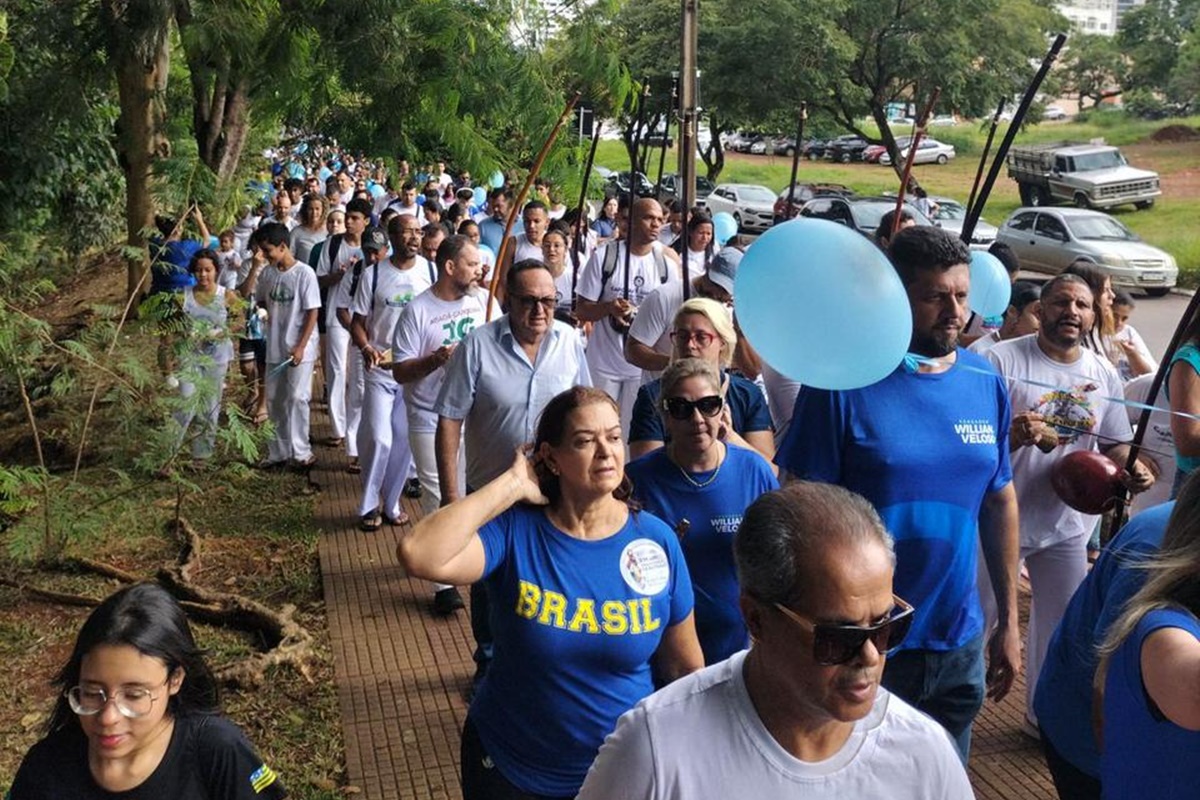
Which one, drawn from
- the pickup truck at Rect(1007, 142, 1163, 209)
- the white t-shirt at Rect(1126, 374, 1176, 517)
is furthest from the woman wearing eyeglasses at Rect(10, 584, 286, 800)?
the pickup truck at Rect(1007, 142, 1163, 209)

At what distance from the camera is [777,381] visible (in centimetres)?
579

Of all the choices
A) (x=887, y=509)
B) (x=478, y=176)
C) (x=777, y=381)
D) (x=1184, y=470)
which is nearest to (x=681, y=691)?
(x=887, y=509)

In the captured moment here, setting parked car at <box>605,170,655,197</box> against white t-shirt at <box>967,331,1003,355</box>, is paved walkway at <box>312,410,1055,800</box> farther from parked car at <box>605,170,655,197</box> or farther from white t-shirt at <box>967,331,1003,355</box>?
parked car at <box>605,170,655,197</box>

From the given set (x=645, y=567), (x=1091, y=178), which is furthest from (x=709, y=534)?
(x=1091, y=178)

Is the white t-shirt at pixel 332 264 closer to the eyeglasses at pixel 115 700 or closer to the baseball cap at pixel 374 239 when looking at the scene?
the baseball cap at pixel 374 239

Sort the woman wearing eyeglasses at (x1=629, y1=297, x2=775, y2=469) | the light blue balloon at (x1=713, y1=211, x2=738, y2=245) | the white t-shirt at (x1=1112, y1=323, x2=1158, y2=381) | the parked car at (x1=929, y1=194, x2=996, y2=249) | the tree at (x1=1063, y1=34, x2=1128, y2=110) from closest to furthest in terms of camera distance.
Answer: the woman wearing eyeglasses at (x1=629, y1=297, x2=775, y2=469) < the white t-shirt at (x1=1112, y1=323, x2=1158, y2=381) < the light blue balloon at (x1=713, y1=211, x2=738, y2=245) < the parked car at (x1=929, y1=194, x2=996, y2=249) < the tree at (x1=1063, y1=34, x2=1128, y2=110)

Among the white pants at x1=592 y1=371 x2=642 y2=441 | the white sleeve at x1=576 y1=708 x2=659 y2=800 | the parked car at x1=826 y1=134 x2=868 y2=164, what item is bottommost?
the parked car at x1=826 y1=134 x2=868 y2=164

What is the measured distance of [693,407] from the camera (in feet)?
12.5

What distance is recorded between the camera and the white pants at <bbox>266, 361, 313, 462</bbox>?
370 inches

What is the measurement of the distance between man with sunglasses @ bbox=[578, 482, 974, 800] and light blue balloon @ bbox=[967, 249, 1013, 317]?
484cm

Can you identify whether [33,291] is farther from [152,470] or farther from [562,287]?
[562,287]

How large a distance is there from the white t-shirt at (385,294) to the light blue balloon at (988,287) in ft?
11.6

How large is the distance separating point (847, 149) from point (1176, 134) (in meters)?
13.5

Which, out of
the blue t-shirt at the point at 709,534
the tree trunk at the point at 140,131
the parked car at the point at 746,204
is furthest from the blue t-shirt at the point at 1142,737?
the parked car at the point at 746,204
